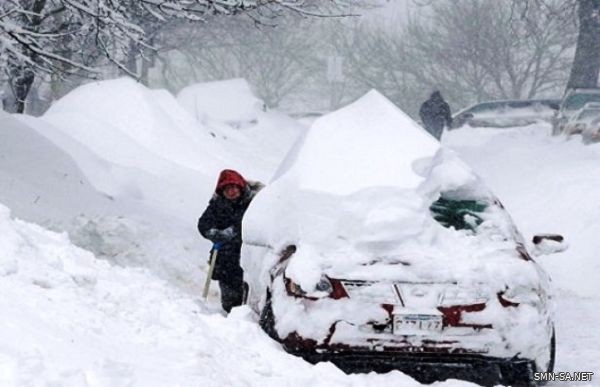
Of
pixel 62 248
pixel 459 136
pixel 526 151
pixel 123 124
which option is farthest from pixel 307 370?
pixel 459 136

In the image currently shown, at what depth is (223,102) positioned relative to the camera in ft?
63.5

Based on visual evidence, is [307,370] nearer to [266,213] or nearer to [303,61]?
[266,213]

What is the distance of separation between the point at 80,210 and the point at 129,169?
7.32 feet

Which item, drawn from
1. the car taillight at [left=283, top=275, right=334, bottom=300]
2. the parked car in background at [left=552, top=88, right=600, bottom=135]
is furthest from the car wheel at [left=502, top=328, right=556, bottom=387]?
the parked car in background at [left=552, top=88, right=600, bottom=135]

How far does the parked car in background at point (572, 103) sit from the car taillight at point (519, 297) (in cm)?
1485

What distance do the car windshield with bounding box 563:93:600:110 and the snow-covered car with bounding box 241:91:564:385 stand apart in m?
15.1

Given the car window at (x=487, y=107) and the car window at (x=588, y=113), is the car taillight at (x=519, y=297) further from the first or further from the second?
the car window at (x=487, y=107)

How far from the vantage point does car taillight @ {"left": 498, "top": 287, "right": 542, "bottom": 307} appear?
460 centimetres

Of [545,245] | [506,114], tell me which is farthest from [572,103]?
[545,245]

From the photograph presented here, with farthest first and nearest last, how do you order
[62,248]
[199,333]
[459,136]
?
[459,136] → [62,248] → [199,333]

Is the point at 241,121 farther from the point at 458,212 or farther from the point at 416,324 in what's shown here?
the point at 416,324

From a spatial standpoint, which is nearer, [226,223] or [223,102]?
[226,223]

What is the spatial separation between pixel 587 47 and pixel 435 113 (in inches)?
256

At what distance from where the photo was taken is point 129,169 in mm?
11805
